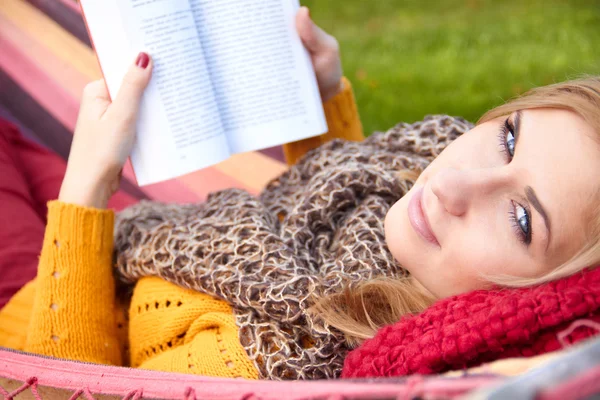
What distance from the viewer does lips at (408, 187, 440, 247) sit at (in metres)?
1.09

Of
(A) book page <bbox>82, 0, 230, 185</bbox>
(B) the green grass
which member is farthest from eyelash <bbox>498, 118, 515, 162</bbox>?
(B) the green grass

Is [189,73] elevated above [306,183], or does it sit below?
above

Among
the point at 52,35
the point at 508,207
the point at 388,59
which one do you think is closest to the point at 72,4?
the point at 52,35

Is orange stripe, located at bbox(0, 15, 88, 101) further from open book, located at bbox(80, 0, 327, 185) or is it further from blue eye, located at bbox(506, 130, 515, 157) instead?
blue eye, located at bbox(506, 130, 515, 157)

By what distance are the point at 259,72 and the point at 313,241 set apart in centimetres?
41

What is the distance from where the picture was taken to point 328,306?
44.5 inches

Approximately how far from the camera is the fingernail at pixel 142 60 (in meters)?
1.30

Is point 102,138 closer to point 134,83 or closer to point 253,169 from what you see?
point 134,83

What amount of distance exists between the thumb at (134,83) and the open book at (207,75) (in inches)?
1.0

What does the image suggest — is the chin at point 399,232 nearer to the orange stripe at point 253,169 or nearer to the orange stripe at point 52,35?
the orange stripe at point 253,169

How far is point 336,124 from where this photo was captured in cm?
174

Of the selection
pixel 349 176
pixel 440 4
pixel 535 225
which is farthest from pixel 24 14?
pixel 440 4

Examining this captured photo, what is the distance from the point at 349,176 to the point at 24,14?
1.24 meters

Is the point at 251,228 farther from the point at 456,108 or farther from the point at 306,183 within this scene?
the point at 456,108
